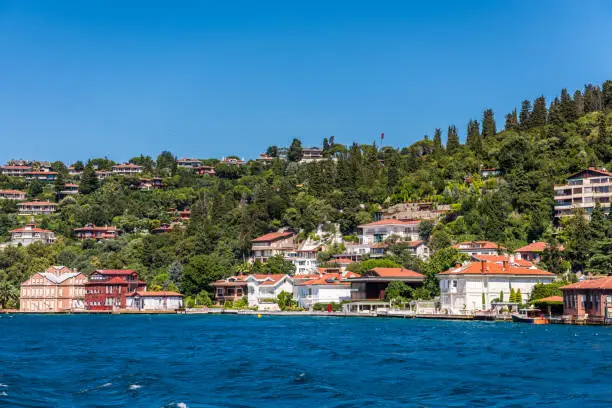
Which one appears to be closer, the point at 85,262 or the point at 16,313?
the point at 16,313

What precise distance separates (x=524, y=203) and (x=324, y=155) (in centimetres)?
8698

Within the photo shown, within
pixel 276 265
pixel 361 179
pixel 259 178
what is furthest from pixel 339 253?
pixel 259 178

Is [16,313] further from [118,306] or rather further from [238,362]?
[238,362]

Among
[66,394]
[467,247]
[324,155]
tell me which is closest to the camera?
[66,394]

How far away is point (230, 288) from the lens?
102312 millimetres

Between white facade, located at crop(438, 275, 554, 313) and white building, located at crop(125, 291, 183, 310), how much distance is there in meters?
38.4

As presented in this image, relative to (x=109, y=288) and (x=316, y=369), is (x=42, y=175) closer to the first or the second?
(x=109, y=288)

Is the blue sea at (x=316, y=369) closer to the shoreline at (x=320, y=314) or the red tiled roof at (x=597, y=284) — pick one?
the red tiled roof at (x=597, y=284)

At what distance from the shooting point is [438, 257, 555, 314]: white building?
77688 millimetres

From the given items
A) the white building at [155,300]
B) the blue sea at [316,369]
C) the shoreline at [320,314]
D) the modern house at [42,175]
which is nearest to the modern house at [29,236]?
the shoreline at [320,314]

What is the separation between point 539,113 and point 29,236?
78867mm

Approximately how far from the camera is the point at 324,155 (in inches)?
7052

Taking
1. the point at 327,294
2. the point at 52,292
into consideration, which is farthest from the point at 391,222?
the point at 52,292

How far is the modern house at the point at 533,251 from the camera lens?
84.6 m
